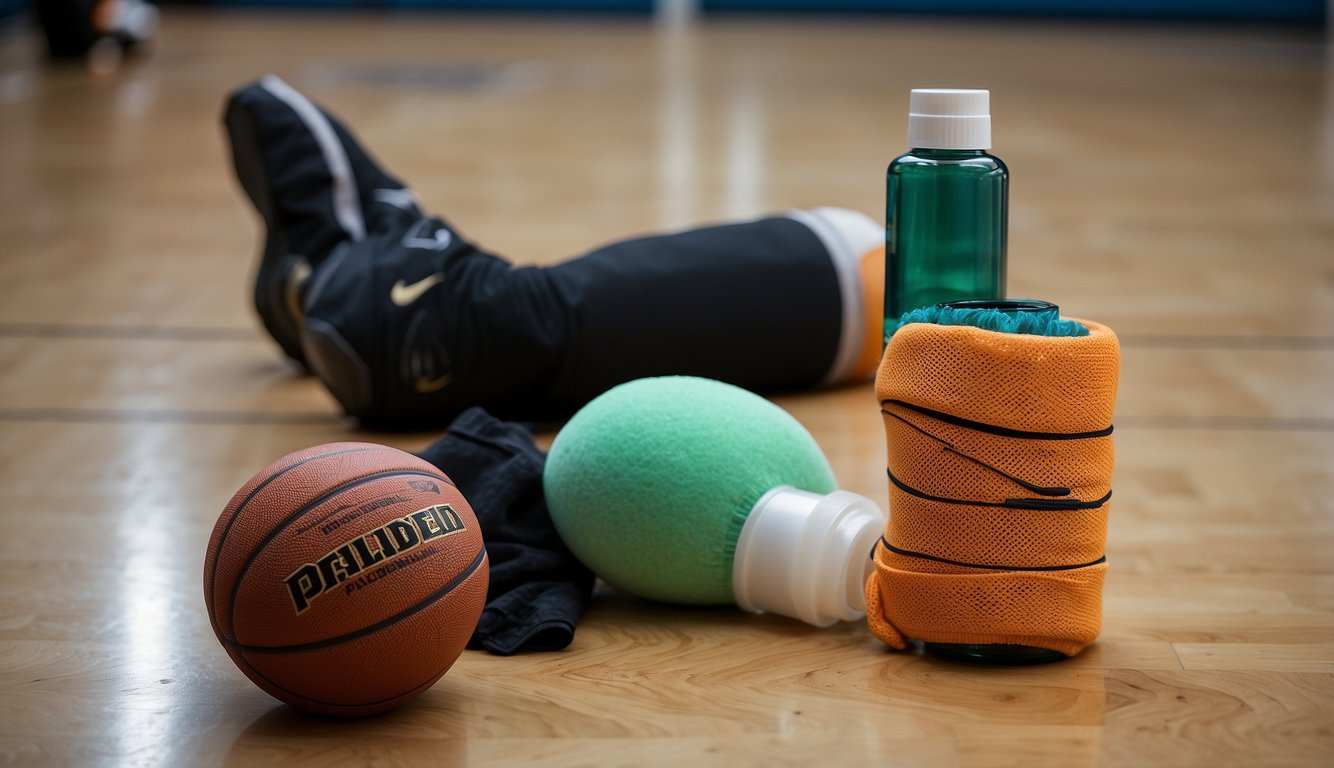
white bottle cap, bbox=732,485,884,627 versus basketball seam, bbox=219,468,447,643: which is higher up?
basketball seam, bbox=219,468,447,643

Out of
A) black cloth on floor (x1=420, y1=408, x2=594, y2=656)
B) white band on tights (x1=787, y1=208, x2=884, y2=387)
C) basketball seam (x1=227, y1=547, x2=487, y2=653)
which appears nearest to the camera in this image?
basketball seam (x1=227, y1=547, x2=487, y2=653)

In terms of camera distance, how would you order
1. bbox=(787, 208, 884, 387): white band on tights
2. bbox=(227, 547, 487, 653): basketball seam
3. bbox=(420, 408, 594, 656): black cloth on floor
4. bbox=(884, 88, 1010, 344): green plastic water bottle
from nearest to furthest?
1. bbox=(227, 547, 487, 653): basketball seam
2. bbox=(420, 408, 594, 656): black cloth on floor
3. bbox=(884, 88, 1010, 344): green plastic water bottle
4. bbox=(787, 208, 884, 387): white band on tights

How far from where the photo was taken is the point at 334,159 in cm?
181

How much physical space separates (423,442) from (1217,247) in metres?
1.70

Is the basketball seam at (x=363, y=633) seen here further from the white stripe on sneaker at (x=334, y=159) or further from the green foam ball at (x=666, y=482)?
the white stripe on sneaker at (x=334, y=159)

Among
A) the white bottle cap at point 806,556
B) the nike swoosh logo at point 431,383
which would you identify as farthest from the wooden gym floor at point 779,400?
the nike swoosh logo at point 431,383

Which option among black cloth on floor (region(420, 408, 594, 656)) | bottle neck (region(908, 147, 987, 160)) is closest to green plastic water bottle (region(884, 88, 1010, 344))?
bottle neck (region(908, 147, 987, 160))

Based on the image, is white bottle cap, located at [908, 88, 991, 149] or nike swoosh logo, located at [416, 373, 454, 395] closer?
white bottle cap, located at [908, 88, 991, 149]

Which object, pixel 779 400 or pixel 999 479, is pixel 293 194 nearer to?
pixel 779 400

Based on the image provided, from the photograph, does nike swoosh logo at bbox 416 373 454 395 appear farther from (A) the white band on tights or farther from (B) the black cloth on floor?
Result: (A) the white band on tights

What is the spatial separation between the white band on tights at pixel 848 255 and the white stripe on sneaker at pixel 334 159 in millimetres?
543

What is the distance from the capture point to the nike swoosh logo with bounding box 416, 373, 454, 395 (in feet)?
5.26

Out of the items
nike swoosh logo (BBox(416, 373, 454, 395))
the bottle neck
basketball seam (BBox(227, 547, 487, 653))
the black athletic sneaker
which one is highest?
the bottle neck

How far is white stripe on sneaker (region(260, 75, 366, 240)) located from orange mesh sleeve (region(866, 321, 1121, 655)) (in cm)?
95
